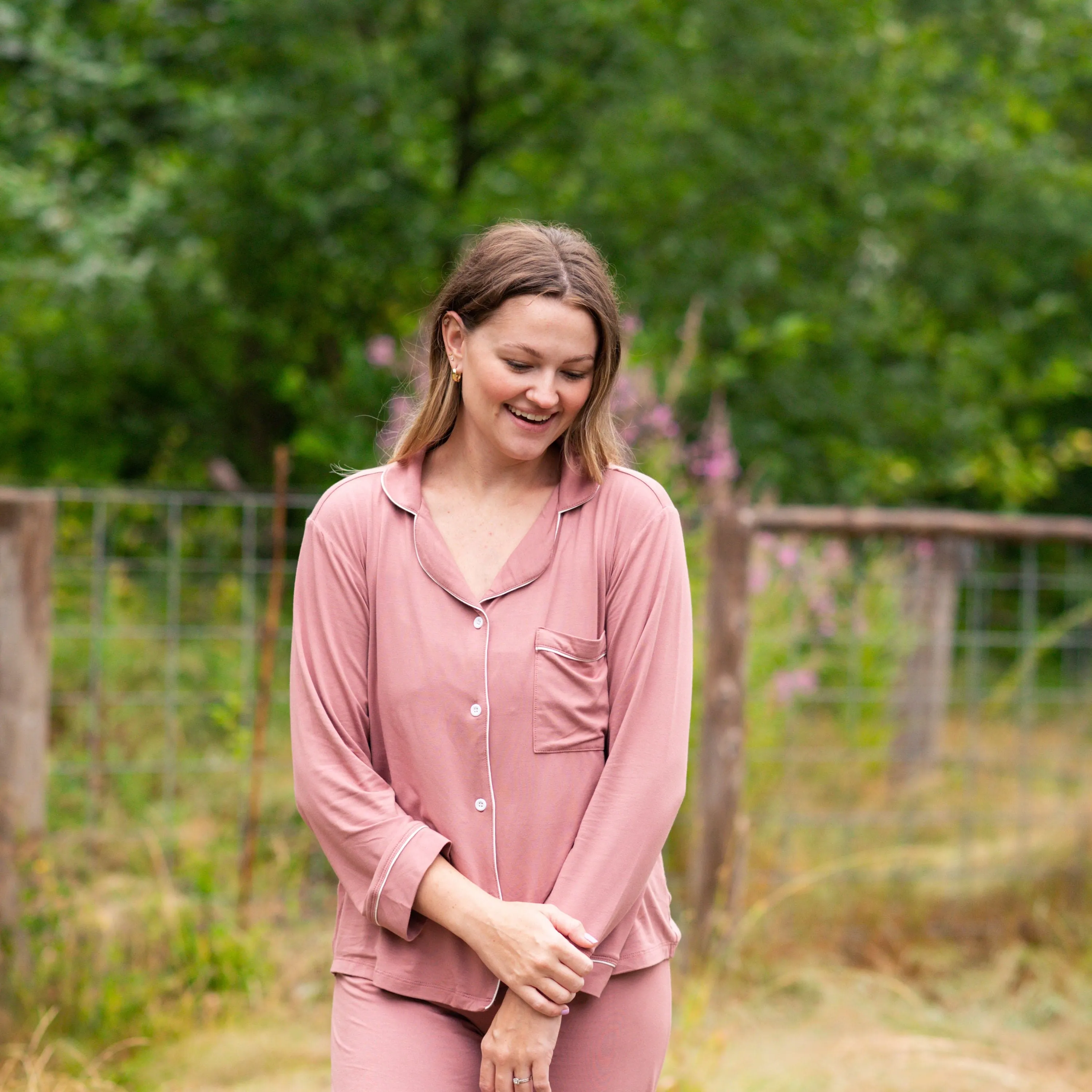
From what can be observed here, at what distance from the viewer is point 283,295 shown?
768cm

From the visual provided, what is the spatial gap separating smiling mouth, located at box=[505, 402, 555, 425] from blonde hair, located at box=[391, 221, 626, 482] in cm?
9

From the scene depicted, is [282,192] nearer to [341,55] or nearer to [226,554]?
[341,55]

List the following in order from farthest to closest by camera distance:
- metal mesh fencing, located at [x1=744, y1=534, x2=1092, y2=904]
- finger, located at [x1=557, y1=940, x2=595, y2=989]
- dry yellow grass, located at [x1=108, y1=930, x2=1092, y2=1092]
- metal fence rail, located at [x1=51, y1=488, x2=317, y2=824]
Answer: metal mesh fencing, located at [x1=744, y1=534, x2=1092, y2=904]
metal fence rail, located at [x1=51, y1=488, x2=317, y2=824]
dry yellow grass, located at [x1=108, y1=930, x2=1092, y2=1092]
finger, located at [x1=557, y1=940, x2=595, y2=989]

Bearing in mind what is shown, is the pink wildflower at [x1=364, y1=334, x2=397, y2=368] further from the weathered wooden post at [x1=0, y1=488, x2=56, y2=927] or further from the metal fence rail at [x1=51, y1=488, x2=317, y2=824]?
the weathered wooden post at [x1=0, y1=488, x2=56, y2=927]

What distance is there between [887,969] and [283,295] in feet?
17.6

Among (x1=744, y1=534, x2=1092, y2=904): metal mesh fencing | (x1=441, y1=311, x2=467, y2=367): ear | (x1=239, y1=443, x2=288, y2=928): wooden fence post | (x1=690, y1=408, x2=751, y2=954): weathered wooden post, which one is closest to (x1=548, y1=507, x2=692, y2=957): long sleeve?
(x1=441, y1=311, x2=467, y2=367): ear

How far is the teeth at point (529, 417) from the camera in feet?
5.73

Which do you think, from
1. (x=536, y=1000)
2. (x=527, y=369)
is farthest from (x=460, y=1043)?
(x=527, y=369)

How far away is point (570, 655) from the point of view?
67.6 inches

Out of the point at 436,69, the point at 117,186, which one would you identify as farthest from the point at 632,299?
the point at 117,186

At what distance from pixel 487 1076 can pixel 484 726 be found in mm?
452

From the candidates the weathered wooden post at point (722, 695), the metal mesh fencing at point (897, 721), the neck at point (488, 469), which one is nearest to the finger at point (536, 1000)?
the neck at point (488, 469)

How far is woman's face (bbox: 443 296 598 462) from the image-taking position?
170 centimetres

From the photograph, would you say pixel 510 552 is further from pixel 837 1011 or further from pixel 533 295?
pixel 837 1011
